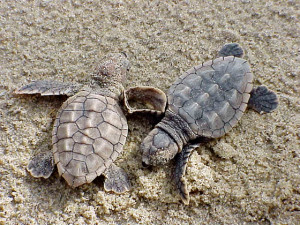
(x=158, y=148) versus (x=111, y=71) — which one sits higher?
(x=111, y=71)

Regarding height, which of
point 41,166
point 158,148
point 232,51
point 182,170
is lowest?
Answer: point 41,166

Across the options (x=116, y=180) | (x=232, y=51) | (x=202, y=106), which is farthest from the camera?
(x=232, y=51)

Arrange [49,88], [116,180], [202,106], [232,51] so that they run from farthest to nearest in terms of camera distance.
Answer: [232,51], [49,88], [202,106], [116,180]

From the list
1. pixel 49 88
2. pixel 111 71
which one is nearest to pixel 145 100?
pixel 111 71

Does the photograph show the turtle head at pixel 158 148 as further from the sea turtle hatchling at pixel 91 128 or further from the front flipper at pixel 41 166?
the front flipper at pixel 41 166

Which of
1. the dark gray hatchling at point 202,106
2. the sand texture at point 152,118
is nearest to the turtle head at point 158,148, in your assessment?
the dark gray hatchling at point 202,106

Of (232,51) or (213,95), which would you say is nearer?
(213,95)

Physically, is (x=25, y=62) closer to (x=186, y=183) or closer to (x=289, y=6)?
(x=186, y=183)

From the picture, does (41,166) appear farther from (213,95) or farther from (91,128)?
(213,95)
